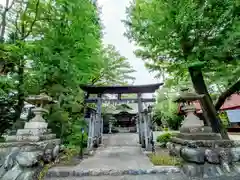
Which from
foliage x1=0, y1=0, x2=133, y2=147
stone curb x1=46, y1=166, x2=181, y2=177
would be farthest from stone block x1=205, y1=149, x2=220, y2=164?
foliage x1=0, y1=0, x2=133, y2=147

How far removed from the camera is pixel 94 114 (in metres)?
7.65

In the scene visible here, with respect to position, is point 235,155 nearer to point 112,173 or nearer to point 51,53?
point 112,173

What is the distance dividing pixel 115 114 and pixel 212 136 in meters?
14.8

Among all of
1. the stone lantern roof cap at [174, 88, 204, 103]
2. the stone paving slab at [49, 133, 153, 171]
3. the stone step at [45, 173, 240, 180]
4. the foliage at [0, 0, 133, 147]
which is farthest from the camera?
the foliage at [0, 0, 133, 147]

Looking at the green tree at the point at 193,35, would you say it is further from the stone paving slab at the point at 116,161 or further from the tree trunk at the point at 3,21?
the tree trunk at the point at 3,21

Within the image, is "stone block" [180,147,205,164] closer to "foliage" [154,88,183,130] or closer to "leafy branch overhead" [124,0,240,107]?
"leafy branch overhead" [124,0,240,107]

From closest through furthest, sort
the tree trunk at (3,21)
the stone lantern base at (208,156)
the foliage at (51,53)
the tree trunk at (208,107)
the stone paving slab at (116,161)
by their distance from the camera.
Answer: the stone lantern base at (208,156) < the stone paving slab at (116,161) < the foliage at (51,53) < the tree trunk at (208,107) < the tree trunk at (3,21)

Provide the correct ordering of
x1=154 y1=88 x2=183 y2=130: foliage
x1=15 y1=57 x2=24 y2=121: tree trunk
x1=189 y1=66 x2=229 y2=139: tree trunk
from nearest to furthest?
x1=189 y1=66 x2=229 y2=139: tree trunk, x1=15 y1=57 x2=24 y2=121: tree trunk, x1=154 y1=88 x2=183 y2=130: foliage

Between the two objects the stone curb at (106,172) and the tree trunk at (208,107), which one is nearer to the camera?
the stone curb at (106,172)

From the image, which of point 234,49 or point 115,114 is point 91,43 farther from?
point 115,114

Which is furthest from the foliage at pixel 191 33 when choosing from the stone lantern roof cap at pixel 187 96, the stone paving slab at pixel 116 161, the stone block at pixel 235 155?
the stone paving slab at pixel 116 161

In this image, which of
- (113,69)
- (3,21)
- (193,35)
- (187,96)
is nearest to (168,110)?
(113,69)

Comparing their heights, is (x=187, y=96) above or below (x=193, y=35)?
below

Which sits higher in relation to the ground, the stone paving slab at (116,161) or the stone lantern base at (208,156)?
the stone lantern base at (208,156)
